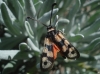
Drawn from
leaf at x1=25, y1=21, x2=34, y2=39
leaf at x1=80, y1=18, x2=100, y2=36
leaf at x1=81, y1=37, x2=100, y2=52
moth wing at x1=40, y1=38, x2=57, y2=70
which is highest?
leaf at x1=80, y1=18, x2=100, y2=36

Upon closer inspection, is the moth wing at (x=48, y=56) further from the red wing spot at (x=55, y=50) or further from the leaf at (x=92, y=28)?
the leaf at (x=92, y=28)

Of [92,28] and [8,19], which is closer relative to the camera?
[8,19]

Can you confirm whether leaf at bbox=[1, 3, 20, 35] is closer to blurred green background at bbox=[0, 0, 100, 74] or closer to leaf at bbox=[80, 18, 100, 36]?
blurred green background at bbox=[0, 0, 100, 74]

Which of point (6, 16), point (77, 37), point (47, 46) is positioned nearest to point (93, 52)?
point (77, 37)

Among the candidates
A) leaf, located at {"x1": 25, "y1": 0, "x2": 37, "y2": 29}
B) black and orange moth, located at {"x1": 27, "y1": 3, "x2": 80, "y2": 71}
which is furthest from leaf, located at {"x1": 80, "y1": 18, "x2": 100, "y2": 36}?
leaf, located at {"x1": 25, "y1": 0, "x2": 37, "y2": 29}

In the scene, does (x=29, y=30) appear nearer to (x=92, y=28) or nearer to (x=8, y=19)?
(x=8, y=19)

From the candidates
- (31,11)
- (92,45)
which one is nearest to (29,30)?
(31,11)

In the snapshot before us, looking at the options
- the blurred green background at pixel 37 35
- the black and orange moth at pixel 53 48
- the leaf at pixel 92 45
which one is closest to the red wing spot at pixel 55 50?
the black and orange moth at pixel 53 48

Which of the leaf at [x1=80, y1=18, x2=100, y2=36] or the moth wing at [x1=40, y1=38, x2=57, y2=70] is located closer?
the moth wing at [x1=40, y1=38, x2=57, y2=70]
